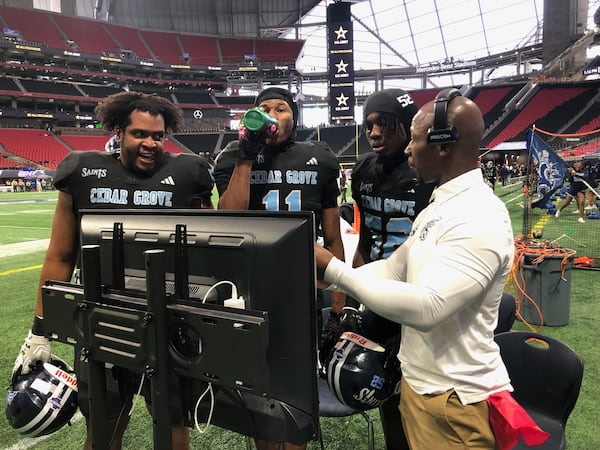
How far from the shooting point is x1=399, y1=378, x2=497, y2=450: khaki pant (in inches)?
44.5

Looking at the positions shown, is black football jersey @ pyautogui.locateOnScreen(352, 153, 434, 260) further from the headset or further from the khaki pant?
the khaki pant

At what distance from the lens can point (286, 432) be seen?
93 cm

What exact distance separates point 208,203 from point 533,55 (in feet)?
163

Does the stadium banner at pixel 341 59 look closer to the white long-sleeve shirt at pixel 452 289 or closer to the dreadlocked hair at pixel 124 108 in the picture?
the dreadlocked hair at pixel 124 108

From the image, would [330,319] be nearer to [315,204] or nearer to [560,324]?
[315,204]

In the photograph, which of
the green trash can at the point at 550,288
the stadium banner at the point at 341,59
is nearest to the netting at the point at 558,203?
the green trash can at the point at 550,288

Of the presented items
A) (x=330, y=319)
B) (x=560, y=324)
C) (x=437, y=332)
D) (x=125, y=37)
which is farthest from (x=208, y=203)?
(x=125, y=37)

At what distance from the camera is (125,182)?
180 cm

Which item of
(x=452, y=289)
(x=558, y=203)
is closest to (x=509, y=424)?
(x=452, y=289)

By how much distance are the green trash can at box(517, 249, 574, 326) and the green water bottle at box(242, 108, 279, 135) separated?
3.46m

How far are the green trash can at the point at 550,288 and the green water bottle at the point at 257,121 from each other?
346 cm

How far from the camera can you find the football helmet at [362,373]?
1.36 meters

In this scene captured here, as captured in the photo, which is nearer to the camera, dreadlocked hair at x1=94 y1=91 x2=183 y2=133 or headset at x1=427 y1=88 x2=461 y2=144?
headset at x1=427 y1=88 x2=461 y2=144

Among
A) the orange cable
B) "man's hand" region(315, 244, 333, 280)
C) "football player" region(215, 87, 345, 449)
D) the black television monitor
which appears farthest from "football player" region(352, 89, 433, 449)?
the orange cable
